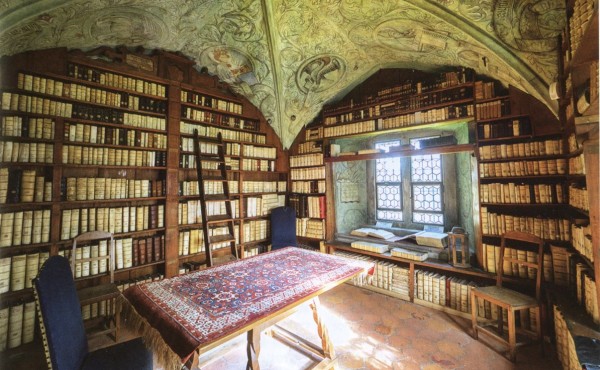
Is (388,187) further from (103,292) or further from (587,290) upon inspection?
(103,292)

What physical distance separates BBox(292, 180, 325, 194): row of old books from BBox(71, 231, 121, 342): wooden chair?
3021 mm

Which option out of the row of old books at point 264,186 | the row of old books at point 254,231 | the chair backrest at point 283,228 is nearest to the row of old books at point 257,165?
the row of old books at point 264,186

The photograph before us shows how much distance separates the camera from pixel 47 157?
8.98ft

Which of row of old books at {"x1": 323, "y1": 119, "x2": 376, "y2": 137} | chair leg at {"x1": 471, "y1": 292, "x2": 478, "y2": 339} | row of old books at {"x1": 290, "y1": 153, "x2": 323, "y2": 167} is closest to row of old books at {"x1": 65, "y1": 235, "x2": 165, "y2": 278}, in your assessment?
row of old books at {"x1": 290, "y1": 153, "x2": 323, "y2": 167}

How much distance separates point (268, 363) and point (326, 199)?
2.72 m

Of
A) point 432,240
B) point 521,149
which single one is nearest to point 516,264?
point 432,240

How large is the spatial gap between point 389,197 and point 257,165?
8.46 ft

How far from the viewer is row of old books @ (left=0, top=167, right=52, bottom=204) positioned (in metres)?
2.50

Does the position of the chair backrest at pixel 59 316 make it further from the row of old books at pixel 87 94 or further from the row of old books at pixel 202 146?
the row of old books at pixel 202 146

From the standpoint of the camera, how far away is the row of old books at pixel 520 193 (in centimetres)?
273

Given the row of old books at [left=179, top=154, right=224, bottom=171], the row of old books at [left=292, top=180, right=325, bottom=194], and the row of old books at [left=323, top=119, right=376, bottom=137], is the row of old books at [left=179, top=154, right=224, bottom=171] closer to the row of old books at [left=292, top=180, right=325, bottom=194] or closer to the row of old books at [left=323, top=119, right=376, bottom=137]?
the row of old books at [left=292, top=180, right=325, bottom=194]

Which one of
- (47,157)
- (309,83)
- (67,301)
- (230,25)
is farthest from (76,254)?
(309,83)

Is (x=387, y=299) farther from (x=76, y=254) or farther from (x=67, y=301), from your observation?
(x=76, y=254)

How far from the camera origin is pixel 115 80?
10.5 ft
